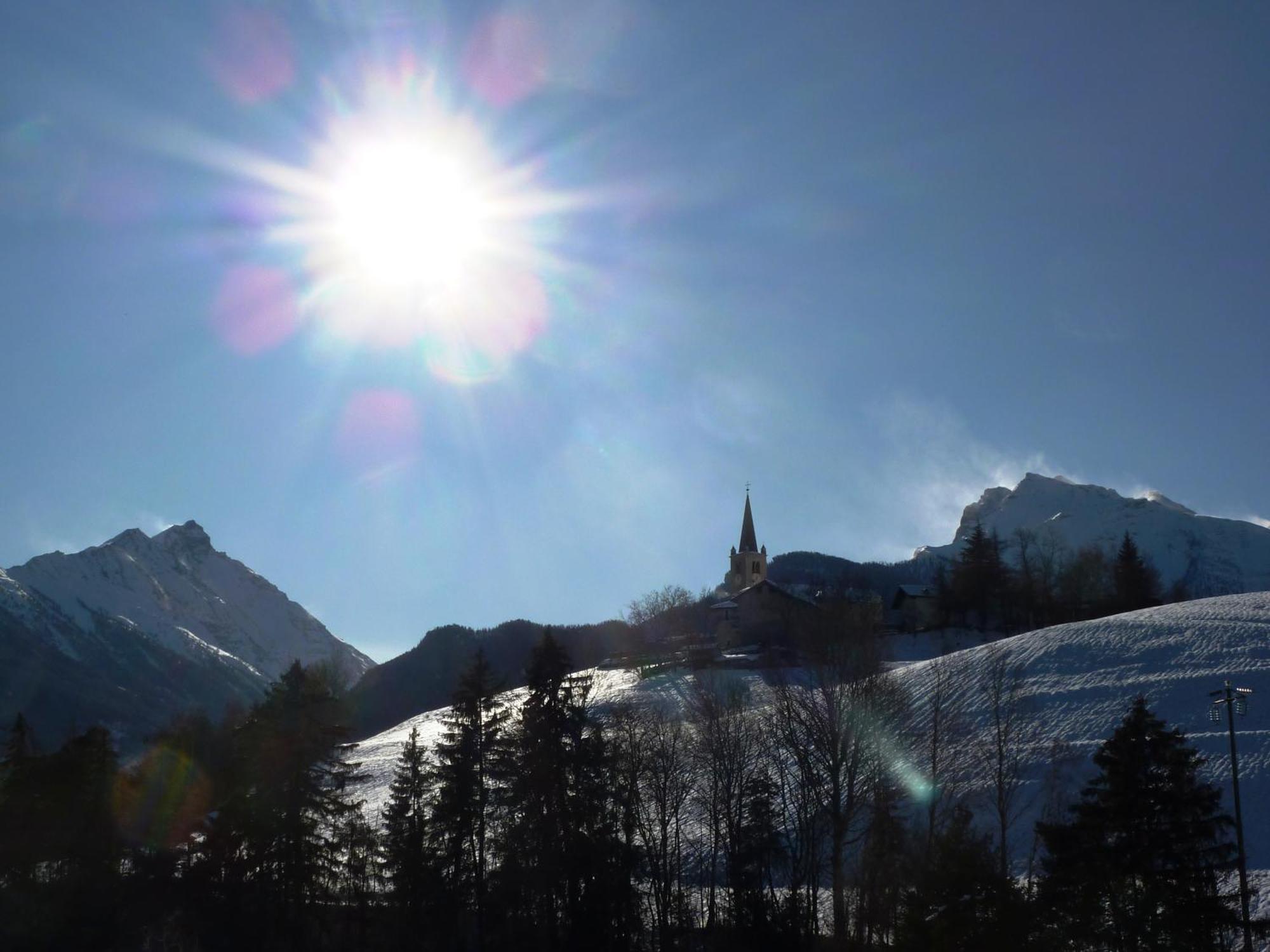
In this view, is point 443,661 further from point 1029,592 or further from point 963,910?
point 963,910

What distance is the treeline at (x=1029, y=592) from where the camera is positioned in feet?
311

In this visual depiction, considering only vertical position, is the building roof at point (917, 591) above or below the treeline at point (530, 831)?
above

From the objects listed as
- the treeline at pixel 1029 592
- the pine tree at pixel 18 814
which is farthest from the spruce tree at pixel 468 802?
the treeline at pixel 1029 592

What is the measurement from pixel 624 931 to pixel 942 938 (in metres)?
16.8

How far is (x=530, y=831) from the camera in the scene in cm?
3828

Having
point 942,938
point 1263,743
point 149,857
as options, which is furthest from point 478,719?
point 1263,743

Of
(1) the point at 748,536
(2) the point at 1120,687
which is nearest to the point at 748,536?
(1) the point at 748,536

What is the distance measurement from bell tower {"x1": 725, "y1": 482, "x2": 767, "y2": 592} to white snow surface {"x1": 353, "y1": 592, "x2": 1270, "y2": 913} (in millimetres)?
73315

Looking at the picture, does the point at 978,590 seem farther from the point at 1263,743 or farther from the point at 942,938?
the point at 942,938

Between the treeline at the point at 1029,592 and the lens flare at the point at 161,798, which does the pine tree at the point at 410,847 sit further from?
the treeline at the point at 1029,592

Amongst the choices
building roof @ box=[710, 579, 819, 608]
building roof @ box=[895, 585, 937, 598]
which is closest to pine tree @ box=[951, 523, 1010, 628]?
building roof @ box=[895, 585, 937, 598]

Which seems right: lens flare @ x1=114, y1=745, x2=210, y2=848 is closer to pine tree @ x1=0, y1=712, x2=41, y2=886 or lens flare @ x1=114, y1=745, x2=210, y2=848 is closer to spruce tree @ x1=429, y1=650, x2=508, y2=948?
pine tree @ x1=0, y1=712, x2=41, y2=886

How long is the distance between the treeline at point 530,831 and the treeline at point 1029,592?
53200 mm

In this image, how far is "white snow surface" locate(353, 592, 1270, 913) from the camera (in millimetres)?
44250
